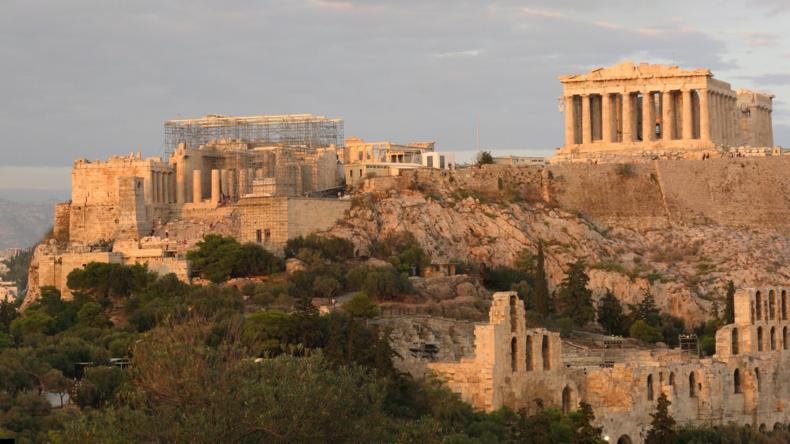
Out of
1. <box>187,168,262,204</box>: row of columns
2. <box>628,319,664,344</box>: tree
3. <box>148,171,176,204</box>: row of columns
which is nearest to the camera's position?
<box>628,319,664,344</box>: tree

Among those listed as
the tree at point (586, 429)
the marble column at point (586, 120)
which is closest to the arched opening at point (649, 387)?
the tree at point (586, 429)

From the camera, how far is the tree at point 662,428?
199 ft

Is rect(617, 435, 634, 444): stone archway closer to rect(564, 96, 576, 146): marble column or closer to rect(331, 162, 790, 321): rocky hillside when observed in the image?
rect(331, 162, 790, 321): rocky hillside

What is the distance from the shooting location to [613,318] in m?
80.6

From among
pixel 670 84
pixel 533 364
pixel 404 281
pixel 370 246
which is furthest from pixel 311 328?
pixel 670 84

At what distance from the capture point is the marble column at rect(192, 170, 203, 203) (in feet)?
303

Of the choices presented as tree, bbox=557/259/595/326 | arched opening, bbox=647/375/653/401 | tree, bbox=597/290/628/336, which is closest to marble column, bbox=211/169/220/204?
tree, bbox=557/259/595/326

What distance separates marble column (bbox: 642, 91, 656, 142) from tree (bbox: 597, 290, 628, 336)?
67.5ft

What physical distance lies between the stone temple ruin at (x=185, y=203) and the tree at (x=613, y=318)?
43.5 feet

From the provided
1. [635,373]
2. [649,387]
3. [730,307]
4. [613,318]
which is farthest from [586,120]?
[635,373]

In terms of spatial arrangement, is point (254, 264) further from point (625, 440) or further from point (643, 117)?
point (643, 117)

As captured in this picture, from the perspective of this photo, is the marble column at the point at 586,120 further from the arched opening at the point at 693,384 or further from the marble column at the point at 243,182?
the arched opening at the point at 693,384

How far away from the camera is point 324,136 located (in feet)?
335

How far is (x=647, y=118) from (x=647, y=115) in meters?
0.16
